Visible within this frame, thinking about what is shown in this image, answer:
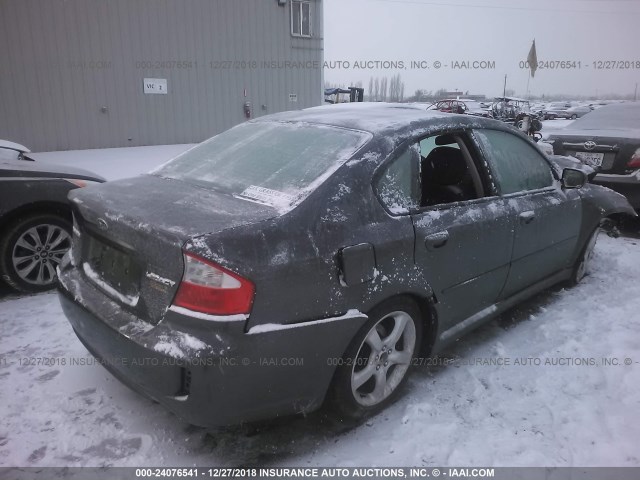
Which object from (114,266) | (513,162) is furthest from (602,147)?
(114,266)

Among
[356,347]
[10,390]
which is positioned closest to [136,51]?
[10,390]

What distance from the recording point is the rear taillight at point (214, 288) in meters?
1.86

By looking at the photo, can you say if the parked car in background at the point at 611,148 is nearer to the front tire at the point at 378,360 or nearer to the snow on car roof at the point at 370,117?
the snow on car roof at the point at 370,117

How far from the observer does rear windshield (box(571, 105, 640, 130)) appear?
6574mm

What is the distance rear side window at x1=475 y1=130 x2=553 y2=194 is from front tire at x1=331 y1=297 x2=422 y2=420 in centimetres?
120

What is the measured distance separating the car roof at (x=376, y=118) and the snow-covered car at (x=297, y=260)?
17 millimetres

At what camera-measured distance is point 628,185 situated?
566 centimetres

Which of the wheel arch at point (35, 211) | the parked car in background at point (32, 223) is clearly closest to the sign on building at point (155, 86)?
the parked car in background at point (32, 223)

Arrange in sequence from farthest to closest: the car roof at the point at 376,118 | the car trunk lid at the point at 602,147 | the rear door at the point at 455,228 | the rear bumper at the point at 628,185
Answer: the car trunk lid at the point at 602,147
the rear bumper at the point at 628,185
the car roof at the point at 376,118
the rear door at the point at 455,228

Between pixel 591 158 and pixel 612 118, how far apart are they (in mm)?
1430


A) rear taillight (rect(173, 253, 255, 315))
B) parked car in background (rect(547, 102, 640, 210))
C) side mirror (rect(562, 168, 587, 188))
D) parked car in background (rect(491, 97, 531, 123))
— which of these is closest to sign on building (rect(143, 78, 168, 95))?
parked car in background (rect(547, 102, 640, 210))

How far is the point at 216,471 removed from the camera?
2.17 m

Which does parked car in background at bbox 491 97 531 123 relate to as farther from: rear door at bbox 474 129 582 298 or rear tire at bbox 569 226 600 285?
rear door at bbox 474 129 582 298

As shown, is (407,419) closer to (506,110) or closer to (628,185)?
(628,185)
